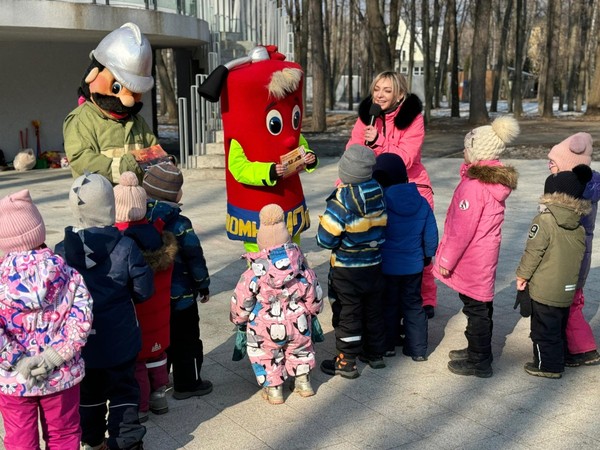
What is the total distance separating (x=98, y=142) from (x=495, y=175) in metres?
2.46

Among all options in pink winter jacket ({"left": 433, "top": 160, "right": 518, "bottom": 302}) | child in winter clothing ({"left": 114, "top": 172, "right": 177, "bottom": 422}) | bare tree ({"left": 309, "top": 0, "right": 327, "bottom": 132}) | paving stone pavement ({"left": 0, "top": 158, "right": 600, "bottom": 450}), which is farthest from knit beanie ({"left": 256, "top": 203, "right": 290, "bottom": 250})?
bare tree ({"left": 309, "top": 0, "right": 327, "bottom": 132})

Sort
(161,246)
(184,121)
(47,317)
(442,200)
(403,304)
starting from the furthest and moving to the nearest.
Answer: (184,121) < (442,200) < (403,304) < (161,246) < (47,317)

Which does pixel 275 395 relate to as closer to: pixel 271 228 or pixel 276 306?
pixel 276 306

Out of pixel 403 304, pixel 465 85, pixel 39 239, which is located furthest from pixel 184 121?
pixel 465 85

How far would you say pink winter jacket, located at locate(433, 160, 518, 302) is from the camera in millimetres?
4586

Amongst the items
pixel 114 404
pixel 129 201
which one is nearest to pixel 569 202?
pixel 129 201

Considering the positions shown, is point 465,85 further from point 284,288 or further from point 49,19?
point 284,288

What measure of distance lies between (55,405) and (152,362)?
3.01 ft

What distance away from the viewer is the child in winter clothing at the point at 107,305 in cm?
340

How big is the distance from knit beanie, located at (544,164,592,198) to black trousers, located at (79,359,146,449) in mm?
2572

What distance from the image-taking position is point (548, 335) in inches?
182

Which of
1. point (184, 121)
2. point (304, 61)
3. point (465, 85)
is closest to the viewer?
point (184, 121)

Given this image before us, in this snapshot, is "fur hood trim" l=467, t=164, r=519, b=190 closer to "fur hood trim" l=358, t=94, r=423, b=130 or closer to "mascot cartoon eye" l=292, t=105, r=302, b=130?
"fur hood trim" l=358, t=94, r=423, b=130

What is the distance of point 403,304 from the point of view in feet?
16.3
